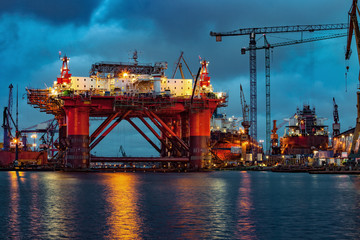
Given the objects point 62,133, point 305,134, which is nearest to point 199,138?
point 62,133

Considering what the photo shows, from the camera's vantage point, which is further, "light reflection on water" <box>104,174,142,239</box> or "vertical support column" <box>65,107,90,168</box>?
"vertical support column" <box>65,107,90,168</box>

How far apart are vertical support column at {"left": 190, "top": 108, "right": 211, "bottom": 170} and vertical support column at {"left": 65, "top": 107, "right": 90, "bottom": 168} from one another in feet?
40.3

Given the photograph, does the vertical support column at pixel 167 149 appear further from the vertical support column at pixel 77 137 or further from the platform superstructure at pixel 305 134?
the platform superstructure at pixel 305 134

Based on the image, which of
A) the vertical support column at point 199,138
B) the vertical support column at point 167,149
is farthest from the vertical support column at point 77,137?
the vertical support column at point 199,138

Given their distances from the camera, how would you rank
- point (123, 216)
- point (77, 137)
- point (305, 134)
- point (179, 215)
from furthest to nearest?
point (305, 134) < point (77, 137) < point (179, 215) < point (123, 216)

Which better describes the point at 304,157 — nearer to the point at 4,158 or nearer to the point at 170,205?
the point at 4,158

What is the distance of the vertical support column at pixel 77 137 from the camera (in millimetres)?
59562

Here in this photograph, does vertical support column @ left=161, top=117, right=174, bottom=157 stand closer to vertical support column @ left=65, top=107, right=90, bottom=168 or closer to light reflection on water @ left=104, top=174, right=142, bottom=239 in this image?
vertical support column @ left=65, top=107, right=90, bottom=168

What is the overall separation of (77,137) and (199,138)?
46.2 ft

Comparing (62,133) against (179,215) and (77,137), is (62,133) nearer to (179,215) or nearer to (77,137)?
(77,137)

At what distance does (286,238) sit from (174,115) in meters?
53.2

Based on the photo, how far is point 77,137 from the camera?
196ft

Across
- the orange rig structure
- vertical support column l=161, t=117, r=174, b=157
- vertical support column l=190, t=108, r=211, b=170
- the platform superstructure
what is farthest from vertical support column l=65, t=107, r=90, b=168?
the platform superstructure

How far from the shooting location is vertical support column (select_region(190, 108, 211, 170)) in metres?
61.0
